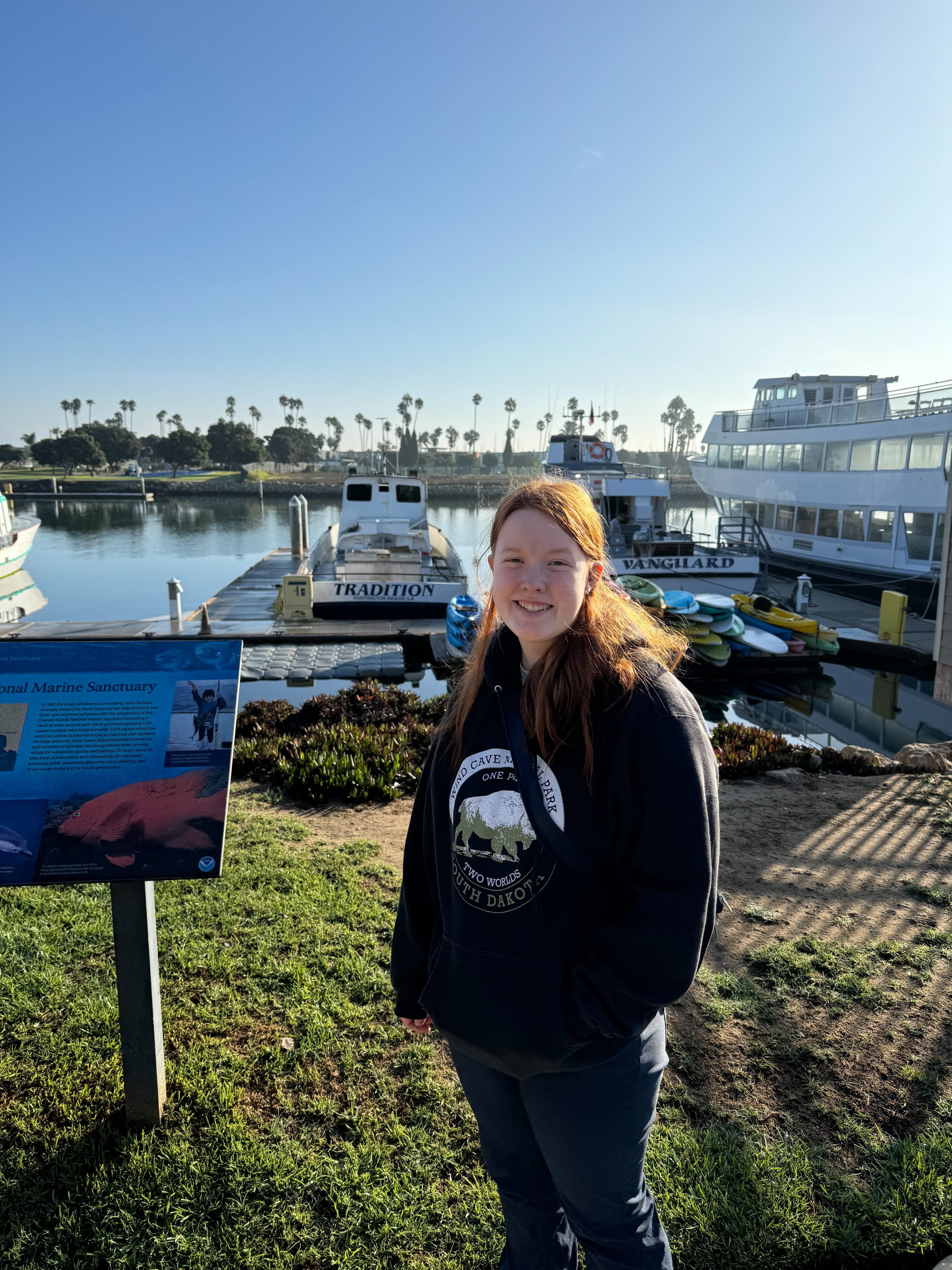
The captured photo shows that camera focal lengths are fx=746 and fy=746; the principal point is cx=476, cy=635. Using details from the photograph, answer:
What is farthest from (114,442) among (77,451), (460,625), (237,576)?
(460,625)

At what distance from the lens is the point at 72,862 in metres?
2.49

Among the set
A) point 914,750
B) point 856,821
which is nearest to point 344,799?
point 856,821

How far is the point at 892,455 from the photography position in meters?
21.8

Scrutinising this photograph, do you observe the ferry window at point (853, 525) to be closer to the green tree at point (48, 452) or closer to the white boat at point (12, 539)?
the white boat at point (12, 539)

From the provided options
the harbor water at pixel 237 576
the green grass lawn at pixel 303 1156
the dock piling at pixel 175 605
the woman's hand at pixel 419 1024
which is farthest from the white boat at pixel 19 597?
the woman's hand at pixel 419 1024

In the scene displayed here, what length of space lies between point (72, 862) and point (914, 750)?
8.02 meters

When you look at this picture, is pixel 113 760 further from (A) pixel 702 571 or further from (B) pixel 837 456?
(B) pixel 837 456

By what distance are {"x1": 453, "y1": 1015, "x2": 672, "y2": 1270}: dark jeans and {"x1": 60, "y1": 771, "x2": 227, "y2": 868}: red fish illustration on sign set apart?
3.89ft

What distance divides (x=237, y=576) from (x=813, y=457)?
72.0ft

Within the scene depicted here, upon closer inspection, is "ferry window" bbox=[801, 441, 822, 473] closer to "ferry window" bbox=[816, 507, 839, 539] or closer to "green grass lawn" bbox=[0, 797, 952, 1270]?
"ferry window" bbox=[816, 507, 839, 539]

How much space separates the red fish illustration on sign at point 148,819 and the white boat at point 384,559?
14.1m

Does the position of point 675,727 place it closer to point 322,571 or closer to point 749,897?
point 749,897

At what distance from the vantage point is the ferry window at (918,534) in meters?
20.6

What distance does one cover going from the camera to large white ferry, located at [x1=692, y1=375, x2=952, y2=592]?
20.6 meters
